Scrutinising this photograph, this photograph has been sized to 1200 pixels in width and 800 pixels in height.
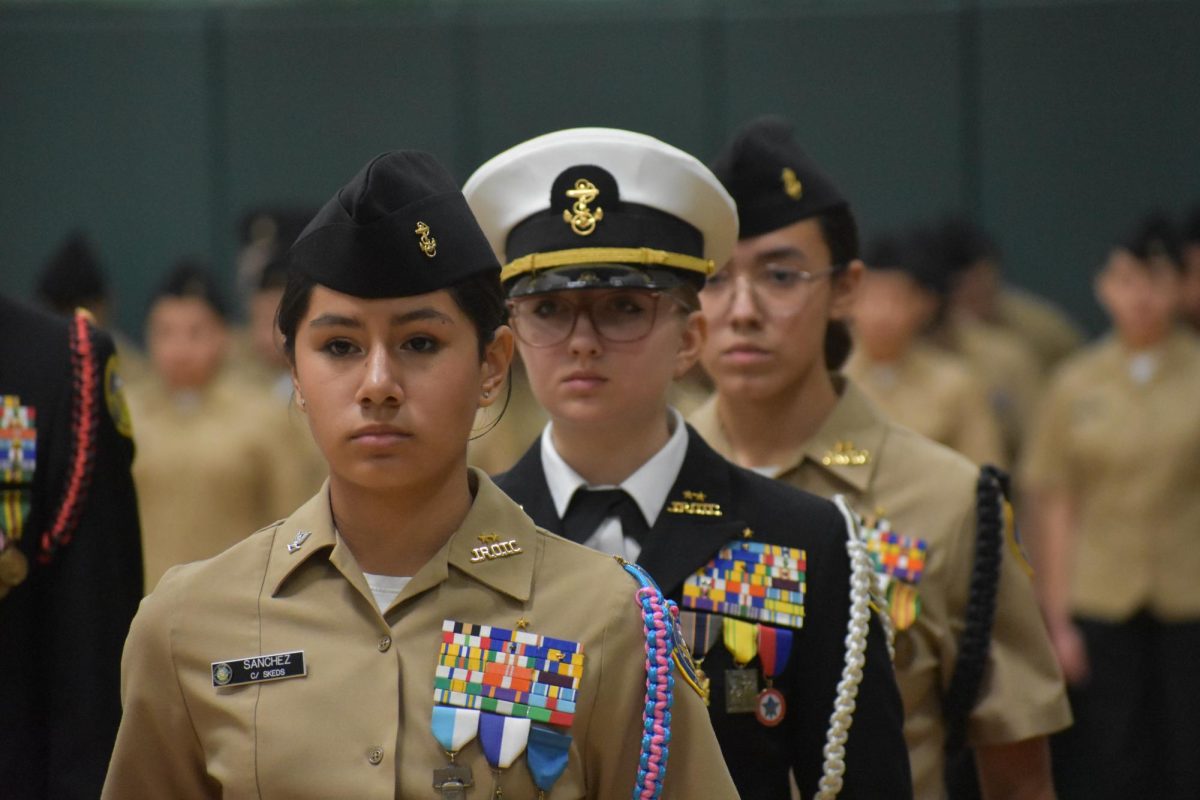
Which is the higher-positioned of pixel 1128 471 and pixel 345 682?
pixel 1128 471

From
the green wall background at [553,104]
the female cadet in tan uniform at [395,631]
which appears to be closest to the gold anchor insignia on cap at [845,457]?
the female cadet in tan uniform at [395,631]

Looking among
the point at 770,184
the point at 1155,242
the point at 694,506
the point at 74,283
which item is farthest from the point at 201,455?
the point at 694,506

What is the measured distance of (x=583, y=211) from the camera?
3.35 metres

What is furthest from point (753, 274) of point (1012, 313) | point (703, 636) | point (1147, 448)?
point (1012, 313)

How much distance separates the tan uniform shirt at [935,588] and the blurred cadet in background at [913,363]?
142 inches

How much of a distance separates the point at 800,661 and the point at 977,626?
2.15ft

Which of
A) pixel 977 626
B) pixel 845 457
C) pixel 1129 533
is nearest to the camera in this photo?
pixel 977 626

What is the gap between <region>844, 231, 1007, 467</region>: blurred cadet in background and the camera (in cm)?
771

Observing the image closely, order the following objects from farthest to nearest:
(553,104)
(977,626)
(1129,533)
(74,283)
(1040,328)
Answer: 1. (553,104)
2. (1040,328)
3. (74,283)
4. (1129,533)
5. (977,626)

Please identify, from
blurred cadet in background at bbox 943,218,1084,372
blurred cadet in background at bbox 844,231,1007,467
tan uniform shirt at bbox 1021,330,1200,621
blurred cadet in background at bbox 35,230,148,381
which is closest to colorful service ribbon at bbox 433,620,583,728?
blurred cadet in background at bbox 844,231,1007,467

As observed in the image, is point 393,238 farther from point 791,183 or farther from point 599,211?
point 791,183

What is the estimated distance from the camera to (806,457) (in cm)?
388

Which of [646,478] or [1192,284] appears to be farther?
[1192,284]

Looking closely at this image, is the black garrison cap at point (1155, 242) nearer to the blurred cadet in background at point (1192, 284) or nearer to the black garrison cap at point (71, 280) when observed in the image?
the blurred cadet in background at point (1192, 284)
